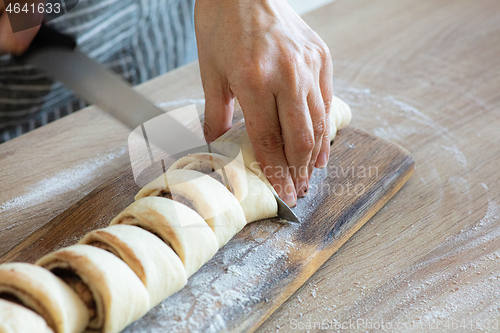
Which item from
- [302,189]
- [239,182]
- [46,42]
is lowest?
[302,189]

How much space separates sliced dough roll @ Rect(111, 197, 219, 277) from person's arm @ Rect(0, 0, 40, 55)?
2.43 ft

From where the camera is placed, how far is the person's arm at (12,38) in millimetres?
1297

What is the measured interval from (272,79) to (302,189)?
37 centimetres

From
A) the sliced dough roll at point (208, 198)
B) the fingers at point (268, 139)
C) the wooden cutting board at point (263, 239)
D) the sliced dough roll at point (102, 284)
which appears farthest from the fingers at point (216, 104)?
the sliced dough roll at point (102, 284)

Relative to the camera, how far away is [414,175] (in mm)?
1443

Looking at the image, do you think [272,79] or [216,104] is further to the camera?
[216,104]

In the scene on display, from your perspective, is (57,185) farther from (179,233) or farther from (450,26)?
(450,26)

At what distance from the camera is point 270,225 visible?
117 cm

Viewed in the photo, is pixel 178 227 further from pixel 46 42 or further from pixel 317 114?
pixel 46 42

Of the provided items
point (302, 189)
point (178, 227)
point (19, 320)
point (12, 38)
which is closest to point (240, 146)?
point (302, 189)

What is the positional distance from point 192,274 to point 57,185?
0.68 m

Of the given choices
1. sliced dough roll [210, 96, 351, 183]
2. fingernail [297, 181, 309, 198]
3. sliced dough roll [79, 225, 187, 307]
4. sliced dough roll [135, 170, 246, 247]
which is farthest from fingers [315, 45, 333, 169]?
sliced dough roll [79, 225, 187, 307]

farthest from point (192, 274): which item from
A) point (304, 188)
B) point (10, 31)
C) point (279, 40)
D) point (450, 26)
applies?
point (450, 26)

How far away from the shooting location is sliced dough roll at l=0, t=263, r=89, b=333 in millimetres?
758
